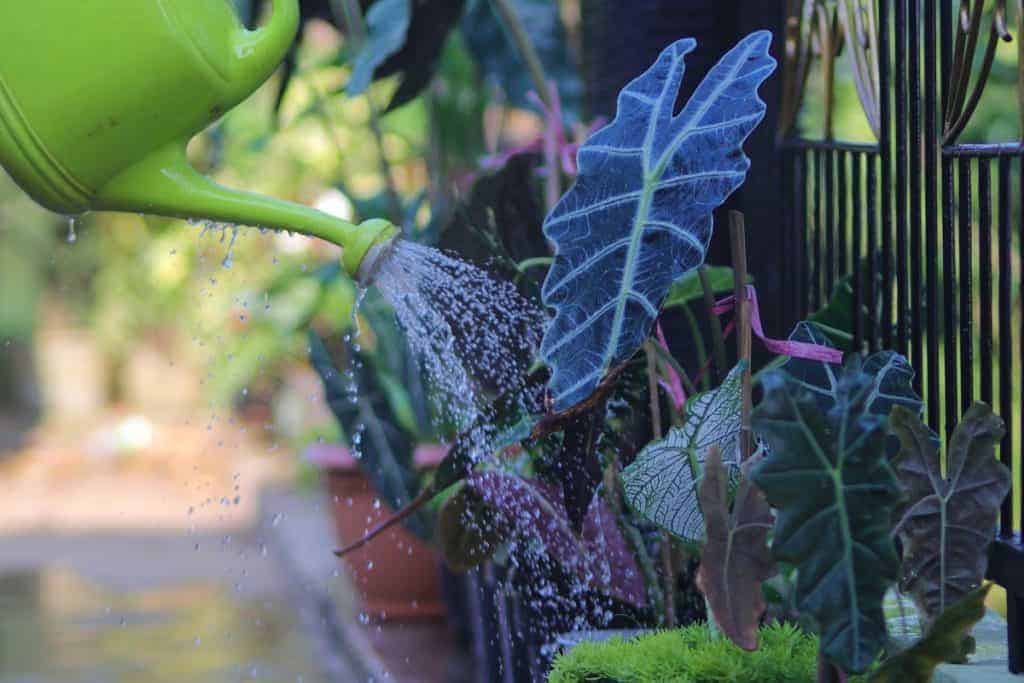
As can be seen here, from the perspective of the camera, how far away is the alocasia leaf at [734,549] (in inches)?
55.5

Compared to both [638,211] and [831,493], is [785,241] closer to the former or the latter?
[638,211]

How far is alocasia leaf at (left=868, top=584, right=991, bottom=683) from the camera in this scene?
1.30 m

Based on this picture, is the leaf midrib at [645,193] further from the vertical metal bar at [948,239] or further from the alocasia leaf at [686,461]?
the vertical metal bar at [948,239]

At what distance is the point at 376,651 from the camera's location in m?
4.13

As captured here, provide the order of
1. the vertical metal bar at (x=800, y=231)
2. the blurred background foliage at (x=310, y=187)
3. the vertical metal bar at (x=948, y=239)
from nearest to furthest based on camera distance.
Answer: the vertical metal bar at (x=948, y=239)
the vertical metal bar at (x=800, y=231)
the blurred background foliage at (x=310, y=187)

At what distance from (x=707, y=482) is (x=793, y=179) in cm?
120

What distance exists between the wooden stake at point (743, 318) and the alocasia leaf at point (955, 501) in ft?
0.50

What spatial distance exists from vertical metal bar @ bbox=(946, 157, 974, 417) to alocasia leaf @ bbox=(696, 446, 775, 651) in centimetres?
47

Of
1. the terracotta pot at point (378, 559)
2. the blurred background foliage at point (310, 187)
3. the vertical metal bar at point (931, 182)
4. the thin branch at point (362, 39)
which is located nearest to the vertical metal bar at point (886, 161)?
the vertical metal bar at point (931, 182)

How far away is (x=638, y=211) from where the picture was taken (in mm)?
1555

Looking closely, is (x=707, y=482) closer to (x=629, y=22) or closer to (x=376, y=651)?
(x=629, y=22)

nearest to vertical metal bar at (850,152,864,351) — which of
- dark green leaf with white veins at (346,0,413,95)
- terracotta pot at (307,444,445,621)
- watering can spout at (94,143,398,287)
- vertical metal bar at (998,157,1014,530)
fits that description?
vertical metal bar at (998,157,1014,530)

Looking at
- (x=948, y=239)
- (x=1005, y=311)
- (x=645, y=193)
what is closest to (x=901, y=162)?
(x=948, y=239)

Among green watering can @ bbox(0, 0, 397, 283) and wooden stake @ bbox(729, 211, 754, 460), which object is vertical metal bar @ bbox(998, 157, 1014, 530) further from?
green watering can @ bbox(0, 0, 397, 283)
